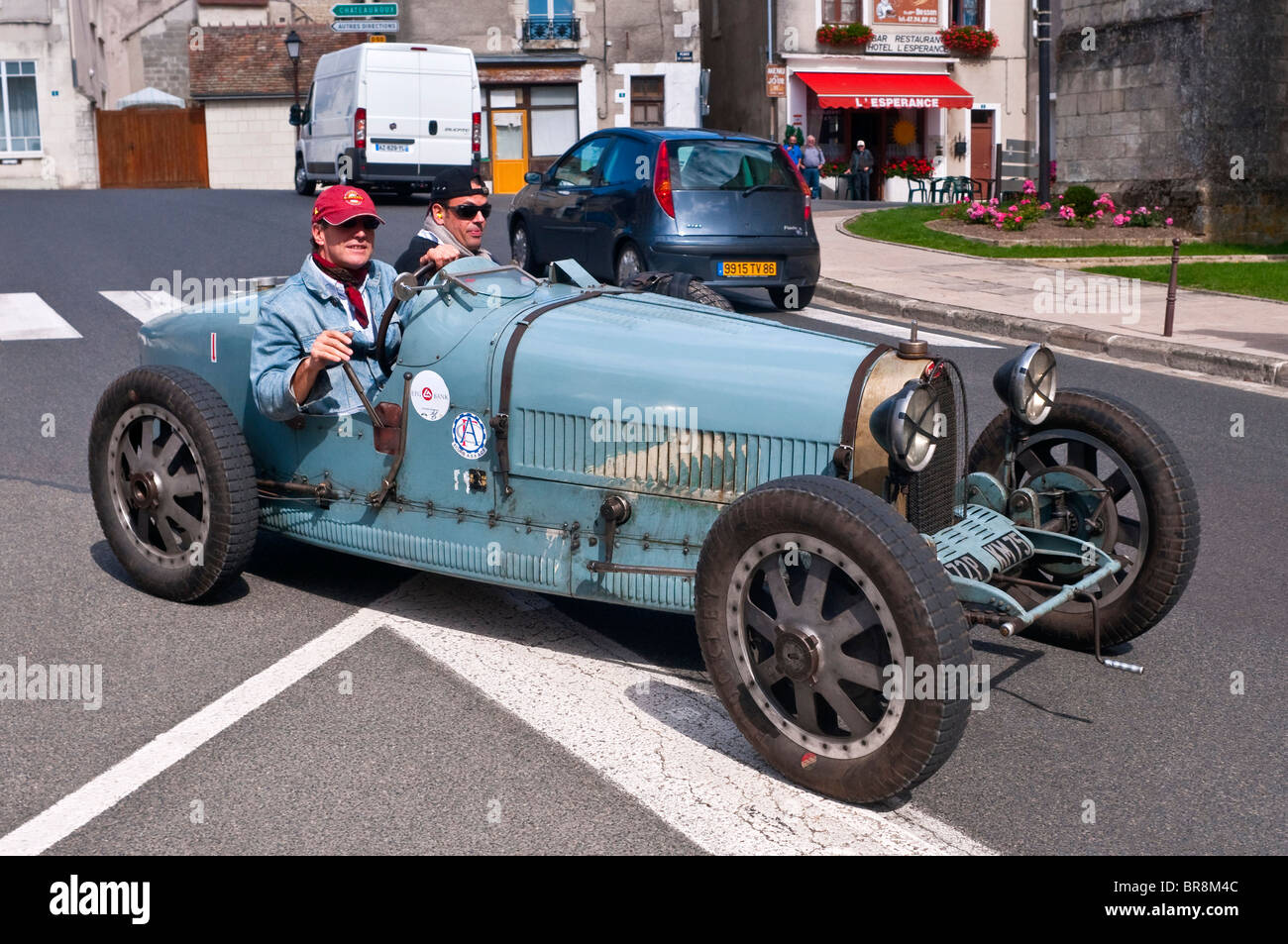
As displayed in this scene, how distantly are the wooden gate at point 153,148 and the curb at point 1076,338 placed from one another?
1374 inches

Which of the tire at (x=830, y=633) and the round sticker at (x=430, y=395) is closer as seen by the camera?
the tire at (x=830, y=633)

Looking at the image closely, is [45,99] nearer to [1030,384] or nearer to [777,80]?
[777,80]

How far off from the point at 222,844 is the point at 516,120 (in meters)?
40.4

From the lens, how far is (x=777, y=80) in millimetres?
39031

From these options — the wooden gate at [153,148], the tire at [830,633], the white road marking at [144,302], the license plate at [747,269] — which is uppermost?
the wooden gate at [153,148]

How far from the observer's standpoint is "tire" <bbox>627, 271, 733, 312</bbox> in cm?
535

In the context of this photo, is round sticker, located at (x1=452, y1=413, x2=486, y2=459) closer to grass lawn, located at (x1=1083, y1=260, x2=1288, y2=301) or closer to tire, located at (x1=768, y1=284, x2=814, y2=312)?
tire, located at (x1=768, y1=284, x2=814, y2=312)

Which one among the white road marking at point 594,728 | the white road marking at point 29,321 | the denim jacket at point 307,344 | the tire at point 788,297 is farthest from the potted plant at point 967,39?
the denim jacket at point 307,344

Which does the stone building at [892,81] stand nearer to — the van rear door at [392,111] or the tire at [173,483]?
the van rear door at [392,111]

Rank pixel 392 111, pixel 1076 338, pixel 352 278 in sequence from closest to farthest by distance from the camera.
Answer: pixel 352 278, pixel 1076 338, pixel 392 111

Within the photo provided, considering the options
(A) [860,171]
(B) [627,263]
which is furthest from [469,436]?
(A) [860,171]

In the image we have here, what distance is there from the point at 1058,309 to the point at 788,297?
2.55m

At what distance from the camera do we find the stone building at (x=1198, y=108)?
19.0m
